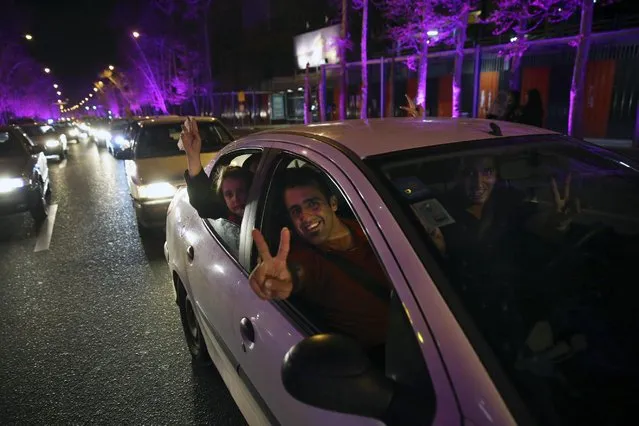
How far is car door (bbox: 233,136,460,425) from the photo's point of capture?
1221 millimetres

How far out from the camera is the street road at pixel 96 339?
288 centimetres

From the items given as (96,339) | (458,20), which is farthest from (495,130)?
(458,20)

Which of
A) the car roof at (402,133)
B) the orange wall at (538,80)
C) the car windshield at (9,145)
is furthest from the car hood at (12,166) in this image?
the orange wall at (538,80)

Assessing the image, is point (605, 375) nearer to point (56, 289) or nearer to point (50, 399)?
point (50, 399)

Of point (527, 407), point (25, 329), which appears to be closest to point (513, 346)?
point (527, 407)

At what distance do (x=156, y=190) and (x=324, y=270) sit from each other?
4.87m

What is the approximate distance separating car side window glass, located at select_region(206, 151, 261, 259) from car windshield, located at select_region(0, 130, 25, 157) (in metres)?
6.83

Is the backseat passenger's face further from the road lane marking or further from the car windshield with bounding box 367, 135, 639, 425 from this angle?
the road lane marking

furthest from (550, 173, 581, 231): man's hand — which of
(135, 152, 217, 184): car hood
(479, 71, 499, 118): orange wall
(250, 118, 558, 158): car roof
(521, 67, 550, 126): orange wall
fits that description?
(479, 71, 499, 118): orange wall

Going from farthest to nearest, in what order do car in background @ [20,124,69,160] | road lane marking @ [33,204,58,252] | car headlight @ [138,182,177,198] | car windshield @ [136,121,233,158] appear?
1. car in background @ [20,124,69,160]
2. car windshield @ [136,121,233,158]
3. road lane marking @ [33,204,58,252]
4. car headlight @ [138,182,177,198]

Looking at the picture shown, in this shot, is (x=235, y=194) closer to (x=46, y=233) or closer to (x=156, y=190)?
(x=156, y=190)

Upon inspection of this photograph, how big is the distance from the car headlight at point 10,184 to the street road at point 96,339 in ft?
2.71

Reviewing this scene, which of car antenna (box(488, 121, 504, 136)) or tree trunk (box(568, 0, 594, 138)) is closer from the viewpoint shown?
car antenna (box(488, 121, 504, 136))

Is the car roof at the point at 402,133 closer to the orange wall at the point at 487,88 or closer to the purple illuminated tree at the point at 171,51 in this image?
the orange wall at the point at 487,88
